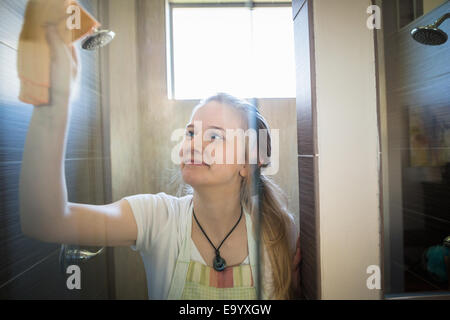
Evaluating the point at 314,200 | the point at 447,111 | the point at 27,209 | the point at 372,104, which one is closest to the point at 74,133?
the point at 27,209

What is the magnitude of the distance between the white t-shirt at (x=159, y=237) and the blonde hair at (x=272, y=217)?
4 centimetres

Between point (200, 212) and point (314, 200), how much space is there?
1.04 ft

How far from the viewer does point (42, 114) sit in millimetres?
551

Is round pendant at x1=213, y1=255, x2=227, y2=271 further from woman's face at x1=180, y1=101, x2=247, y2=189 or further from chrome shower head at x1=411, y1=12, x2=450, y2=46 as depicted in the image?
chrome shower head at x1=411, y1=12, x2=450, y2=46

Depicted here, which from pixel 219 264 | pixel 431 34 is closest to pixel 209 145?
pixel 219 264

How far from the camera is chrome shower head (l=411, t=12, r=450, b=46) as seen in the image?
73 cm

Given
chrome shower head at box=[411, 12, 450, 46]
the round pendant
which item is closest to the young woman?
the round pendant

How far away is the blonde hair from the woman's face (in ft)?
0.18

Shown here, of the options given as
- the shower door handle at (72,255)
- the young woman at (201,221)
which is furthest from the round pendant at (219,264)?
the shower door handle at (72,255)

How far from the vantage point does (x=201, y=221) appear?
0.67 meters
